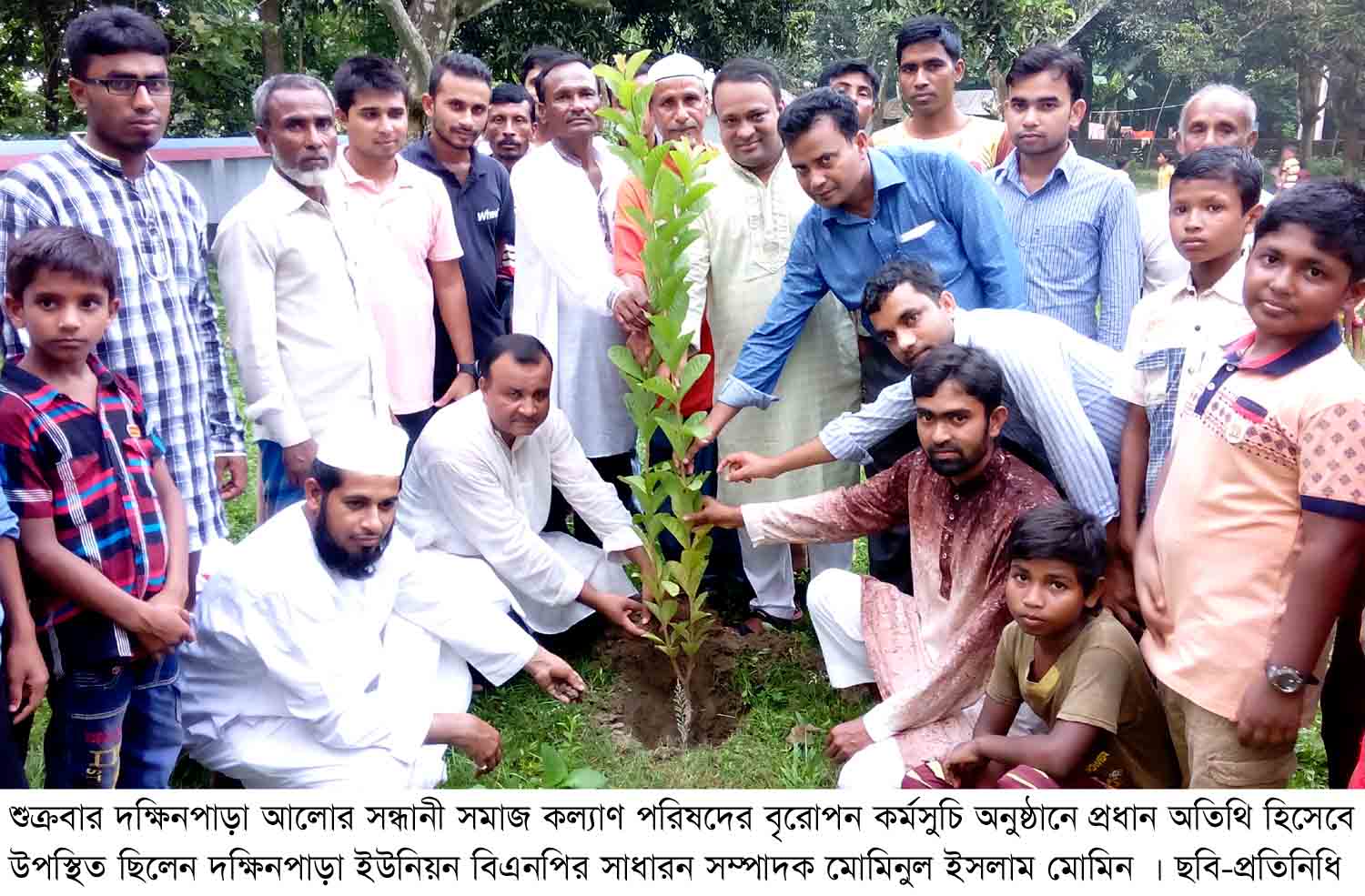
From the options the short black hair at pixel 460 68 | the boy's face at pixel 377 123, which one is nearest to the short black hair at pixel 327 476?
the boy's face at pixel 377 123

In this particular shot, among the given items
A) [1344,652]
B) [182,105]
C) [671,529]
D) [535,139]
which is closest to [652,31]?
[182,105]

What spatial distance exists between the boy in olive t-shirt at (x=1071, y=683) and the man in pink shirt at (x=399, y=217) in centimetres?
244

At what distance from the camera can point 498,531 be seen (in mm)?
4230

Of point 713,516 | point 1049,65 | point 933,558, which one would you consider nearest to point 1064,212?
point 1049,65

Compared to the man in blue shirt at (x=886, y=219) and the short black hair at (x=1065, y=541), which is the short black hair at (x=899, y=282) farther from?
the short black hair at (x=1065, y=541)

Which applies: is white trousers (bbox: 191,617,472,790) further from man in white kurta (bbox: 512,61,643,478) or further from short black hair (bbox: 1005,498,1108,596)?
short black hair (bbox: 1005,498,1108,596)

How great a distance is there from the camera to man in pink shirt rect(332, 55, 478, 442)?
428 centimetres

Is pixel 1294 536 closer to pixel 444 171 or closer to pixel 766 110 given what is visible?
pixel 766 110

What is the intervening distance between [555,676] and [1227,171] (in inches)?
102

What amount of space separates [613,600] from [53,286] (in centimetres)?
216

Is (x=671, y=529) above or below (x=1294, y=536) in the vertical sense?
below

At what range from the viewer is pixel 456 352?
471 centimetres

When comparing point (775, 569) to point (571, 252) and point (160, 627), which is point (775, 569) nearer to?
point (571, 252)

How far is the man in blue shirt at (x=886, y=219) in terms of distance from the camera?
12.1 feet
